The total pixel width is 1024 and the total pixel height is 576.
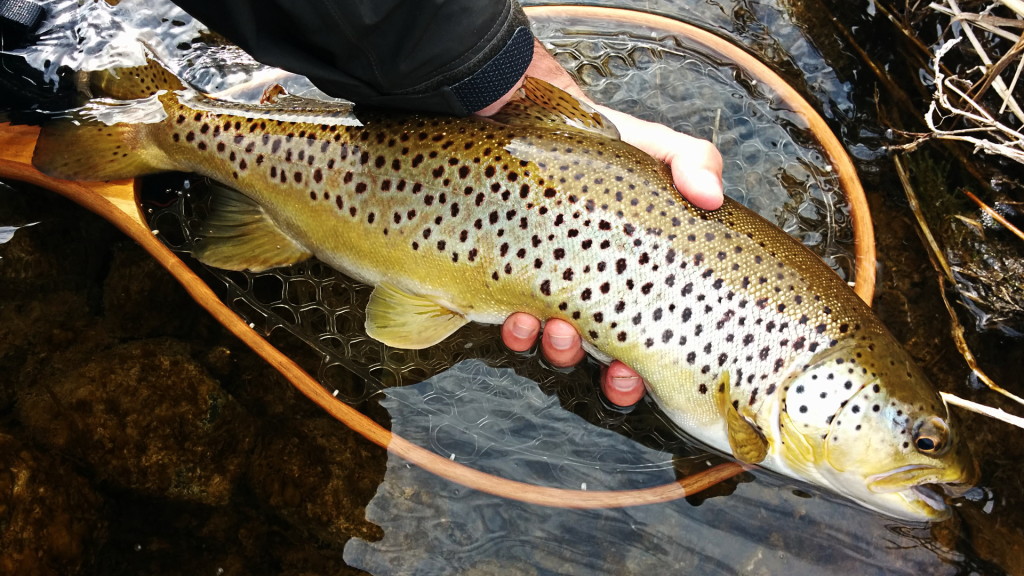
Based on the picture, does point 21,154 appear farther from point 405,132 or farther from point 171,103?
point 405,132

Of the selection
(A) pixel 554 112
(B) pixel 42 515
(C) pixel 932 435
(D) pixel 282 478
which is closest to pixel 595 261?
(A) pixel 554 112

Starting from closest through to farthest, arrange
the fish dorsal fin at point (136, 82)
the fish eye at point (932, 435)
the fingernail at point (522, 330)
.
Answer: the fish eye at point (932, 435), the fingernail at point (522, 330), the fish dorsal fin at point (136, 82)

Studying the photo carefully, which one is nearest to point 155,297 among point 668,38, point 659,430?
point 659,430

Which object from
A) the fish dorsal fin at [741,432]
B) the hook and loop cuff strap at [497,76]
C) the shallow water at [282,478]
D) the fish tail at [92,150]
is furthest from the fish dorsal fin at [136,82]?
the fish dorsal fin at [741,432]

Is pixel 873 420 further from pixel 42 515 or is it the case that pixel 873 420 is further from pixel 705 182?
pixel 42 515

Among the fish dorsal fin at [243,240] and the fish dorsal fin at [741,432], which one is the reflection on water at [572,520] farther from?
the fish dorsal fin at [243,240]
